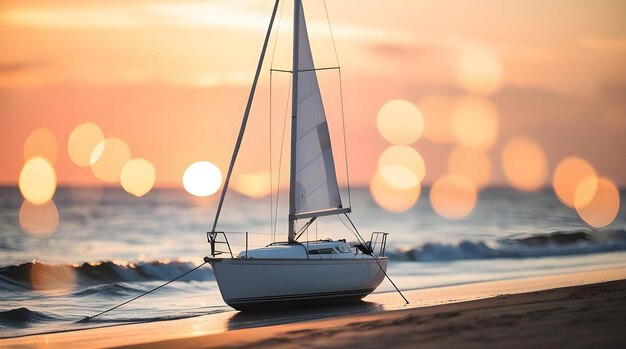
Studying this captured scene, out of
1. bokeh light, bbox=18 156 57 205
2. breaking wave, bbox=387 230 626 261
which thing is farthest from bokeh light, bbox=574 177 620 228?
bokeh light, bbox=18 156 57 205

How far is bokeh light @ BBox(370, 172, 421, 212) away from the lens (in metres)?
126

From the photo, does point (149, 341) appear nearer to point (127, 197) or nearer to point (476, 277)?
point (476, 277)

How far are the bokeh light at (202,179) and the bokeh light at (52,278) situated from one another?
80498 millimetres

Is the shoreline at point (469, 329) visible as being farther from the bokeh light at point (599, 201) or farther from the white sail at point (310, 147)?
the bokeh light at point (599, 201)

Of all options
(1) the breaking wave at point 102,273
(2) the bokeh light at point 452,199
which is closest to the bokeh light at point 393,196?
(2) the bokeh light at point 452,199

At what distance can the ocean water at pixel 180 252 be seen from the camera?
30.2 m

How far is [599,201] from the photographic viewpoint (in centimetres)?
14125

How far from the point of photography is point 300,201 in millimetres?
26953

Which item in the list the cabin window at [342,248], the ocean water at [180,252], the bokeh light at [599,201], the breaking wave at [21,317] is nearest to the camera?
the breaking wave at [21,317]

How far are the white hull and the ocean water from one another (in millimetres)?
2337

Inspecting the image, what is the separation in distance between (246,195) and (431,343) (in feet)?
399

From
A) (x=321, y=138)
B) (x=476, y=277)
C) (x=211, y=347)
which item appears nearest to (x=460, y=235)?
(x=476, y=277)

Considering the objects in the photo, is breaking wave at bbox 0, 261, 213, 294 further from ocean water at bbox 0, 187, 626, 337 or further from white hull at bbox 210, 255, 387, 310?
white hull at bbox 210, 255, 387, 310

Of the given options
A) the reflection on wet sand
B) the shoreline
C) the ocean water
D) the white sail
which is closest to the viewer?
A: the shoreline
